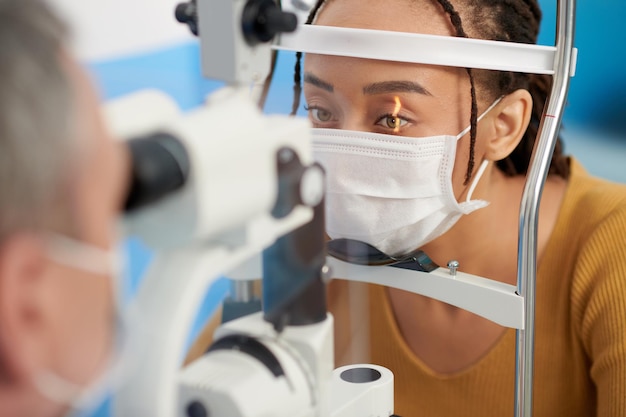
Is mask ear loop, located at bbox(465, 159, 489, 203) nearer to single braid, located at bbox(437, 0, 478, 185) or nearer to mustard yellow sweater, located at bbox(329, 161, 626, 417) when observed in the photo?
single braid, located at bbox(437, 0, 478, 185)

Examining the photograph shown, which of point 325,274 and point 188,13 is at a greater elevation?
point 188,13

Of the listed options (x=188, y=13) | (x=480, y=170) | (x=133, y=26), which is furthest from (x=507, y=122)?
(x=133, y=26)

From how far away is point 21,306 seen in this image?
1.12 feet

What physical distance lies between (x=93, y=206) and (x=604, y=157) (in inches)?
70.4

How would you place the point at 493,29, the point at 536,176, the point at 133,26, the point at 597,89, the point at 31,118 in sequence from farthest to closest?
the point at 133,26, the point at 597,89, the point at 493,29, the point at 536,176, the point at 31,118

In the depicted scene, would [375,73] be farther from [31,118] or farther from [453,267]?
[31,118]

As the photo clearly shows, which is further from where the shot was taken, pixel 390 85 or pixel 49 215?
pixel 390 85

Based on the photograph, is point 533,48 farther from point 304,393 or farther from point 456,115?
point 304,393

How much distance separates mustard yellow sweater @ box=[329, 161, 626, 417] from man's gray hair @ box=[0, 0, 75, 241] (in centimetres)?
75

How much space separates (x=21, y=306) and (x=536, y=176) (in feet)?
2.32

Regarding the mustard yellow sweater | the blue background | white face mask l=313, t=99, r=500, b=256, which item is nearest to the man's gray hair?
white face mask l=313, t=99, r=500, b=256

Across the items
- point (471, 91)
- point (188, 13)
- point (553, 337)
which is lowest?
point (553, 337)

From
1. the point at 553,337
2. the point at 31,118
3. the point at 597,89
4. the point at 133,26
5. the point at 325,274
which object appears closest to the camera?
the point at 31,118

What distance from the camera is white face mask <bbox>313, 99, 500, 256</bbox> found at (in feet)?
3.18
